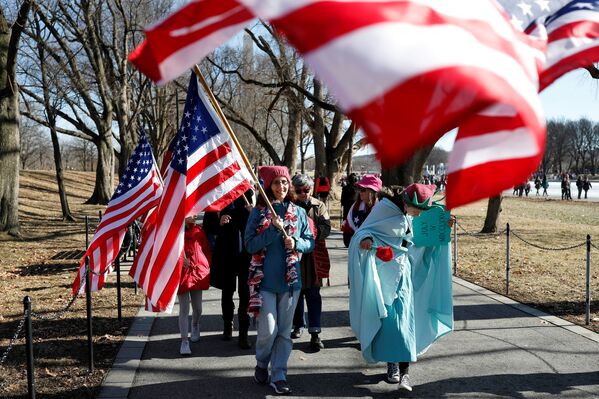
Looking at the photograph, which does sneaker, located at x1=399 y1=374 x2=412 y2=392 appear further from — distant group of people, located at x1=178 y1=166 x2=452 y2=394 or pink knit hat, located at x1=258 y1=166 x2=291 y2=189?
pink knit hat, located at x1=258 y1=166 x2=291 y2=189

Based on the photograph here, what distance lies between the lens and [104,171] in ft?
107

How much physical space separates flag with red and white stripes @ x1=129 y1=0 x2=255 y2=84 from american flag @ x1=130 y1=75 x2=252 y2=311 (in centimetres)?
302

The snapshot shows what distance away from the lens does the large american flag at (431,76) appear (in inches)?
78.7

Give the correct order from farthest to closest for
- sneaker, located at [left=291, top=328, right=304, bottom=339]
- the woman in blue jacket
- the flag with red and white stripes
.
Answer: sneaker, located at [left=291, top=328, right=304, bottom=339] → the woman in blue jacket → the flag with red and white stripes

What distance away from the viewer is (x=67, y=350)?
698cm

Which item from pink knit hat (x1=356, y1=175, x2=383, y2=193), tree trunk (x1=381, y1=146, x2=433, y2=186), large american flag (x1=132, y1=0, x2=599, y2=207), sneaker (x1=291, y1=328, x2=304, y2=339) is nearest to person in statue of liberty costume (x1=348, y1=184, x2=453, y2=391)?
pink knit hat (x1=356, y1=175, x2=383, y2=193)

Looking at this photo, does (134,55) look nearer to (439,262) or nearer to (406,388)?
(406,388)

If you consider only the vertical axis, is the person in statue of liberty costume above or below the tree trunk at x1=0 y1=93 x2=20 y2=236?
below

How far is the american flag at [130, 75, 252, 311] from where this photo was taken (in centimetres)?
589

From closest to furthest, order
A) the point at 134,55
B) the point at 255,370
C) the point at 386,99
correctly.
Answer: the point at 386,99 < the point at 134,55 < the point at 255,370

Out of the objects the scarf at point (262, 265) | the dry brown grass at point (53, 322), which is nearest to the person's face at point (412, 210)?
the scarf at point (262, 265)

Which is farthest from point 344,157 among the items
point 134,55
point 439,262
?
point 134,55

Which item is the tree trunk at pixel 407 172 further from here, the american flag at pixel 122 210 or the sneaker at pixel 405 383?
the sneaker at pixel 405 383

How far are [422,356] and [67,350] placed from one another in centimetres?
405
